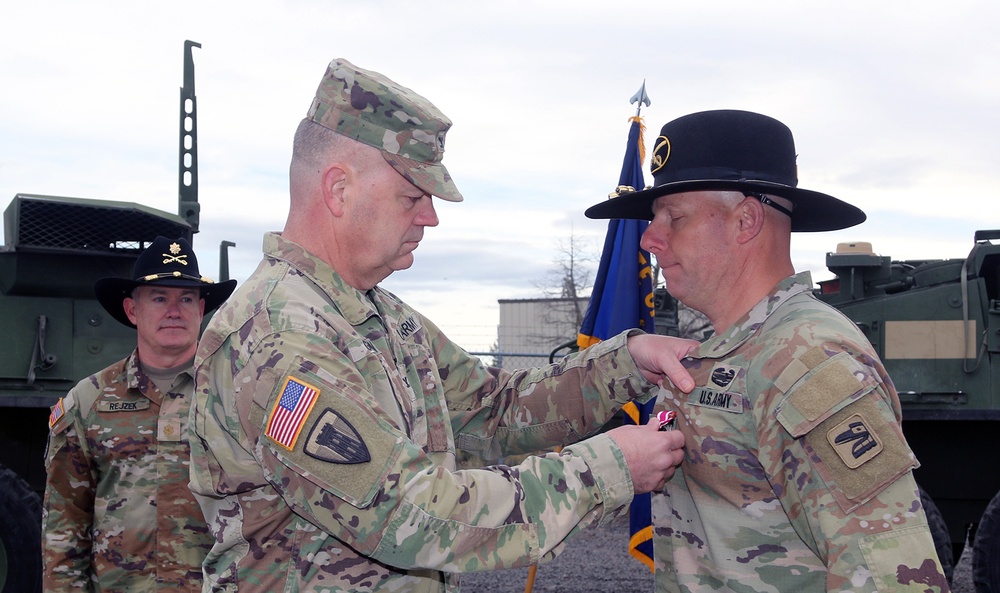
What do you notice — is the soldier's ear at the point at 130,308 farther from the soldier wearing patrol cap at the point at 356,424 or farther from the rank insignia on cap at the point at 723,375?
the rank insignia on cap at the point at 723,375

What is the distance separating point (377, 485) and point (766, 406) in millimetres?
890

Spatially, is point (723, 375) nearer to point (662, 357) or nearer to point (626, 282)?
point (662, 357)

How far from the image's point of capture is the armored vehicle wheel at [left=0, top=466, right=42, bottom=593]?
5848mm

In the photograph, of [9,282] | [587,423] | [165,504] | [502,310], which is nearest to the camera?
[587,423]

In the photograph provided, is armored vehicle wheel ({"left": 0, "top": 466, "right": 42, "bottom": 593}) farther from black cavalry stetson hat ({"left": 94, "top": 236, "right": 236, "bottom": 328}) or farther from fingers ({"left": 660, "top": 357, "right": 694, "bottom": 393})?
fingers ({"left": 660, "top": 357, "right": 694, "bottom": 393})

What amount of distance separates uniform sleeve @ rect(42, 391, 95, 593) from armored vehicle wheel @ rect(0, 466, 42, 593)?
231 centimetres

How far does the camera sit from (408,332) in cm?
267

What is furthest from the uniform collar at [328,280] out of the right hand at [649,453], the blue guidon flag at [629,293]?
the blue guidon flag at [629,293]

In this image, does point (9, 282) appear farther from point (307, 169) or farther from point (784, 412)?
point (784, 412)

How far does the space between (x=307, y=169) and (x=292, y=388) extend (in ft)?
2.18

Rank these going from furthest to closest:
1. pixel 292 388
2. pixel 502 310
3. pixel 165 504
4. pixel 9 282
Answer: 1. pixel 502 310
2. pixel 9 282
3. pixel 165 504
4. pixel 292 388

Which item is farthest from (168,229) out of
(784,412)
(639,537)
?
(784,412)

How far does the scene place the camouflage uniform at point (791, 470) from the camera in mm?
1854

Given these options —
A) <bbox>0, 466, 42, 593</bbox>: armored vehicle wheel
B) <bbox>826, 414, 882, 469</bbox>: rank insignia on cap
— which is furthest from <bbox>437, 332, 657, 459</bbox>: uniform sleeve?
<bbox>0, 466, 42, 593</bbox>: armored vehicle wheel
